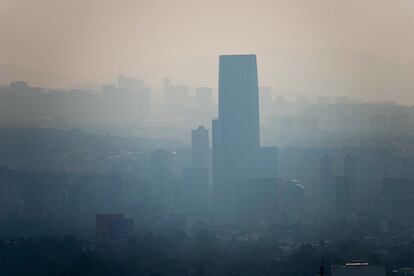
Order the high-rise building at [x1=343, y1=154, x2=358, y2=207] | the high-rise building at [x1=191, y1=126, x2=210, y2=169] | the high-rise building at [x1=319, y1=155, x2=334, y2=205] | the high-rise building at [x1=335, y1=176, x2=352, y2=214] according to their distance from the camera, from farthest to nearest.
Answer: the high-rise building at [x1=191, y1=126, x2=210, y2=169] < the high-rise building at [x1=319, y1=155, x2=334, y2=205] < the high-rise building at [x1=343, y1=154, x2=358, y2=207] < the high-rise building at [x1=335, y1=176, x2=352, y2=214]

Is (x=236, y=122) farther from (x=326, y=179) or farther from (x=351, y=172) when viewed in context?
(x=351, y=172)

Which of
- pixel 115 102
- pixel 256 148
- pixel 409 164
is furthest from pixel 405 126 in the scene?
pixel 115 102

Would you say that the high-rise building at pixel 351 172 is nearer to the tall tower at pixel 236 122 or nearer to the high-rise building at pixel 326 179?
the high-rise building at pixel 326 179

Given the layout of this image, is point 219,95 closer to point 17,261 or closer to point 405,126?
point 405,126

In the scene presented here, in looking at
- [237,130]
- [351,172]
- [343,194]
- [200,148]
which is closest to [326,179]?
[351,172]

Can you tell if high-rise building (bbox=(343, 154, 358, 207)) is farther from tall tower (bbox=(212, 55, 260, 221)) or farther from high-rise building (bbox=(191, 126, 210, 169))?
high-rise building (bbox=(191, 126, 210, 169))

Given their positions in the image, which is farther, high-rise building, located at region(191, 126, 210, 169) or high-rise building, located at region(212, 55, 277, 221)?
high-rise building, located at region(191, 126, 210, 169)

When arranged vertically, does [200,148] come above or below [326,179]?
above

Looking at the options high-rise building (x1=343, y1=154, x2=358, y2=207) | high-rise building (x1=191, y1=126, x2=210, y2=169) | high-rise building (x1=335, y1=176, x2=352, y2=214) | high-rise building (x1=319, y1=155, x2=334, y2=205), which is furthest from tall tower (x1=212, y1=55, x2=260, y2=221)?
high-rise building (x1=335, y1=176, x2=352, y2=214)

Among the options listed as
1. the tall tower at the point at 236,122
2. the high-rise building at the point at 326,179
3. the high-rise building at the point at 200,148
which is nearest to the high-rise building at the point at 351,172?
the high-rise building at the point at 326,179
